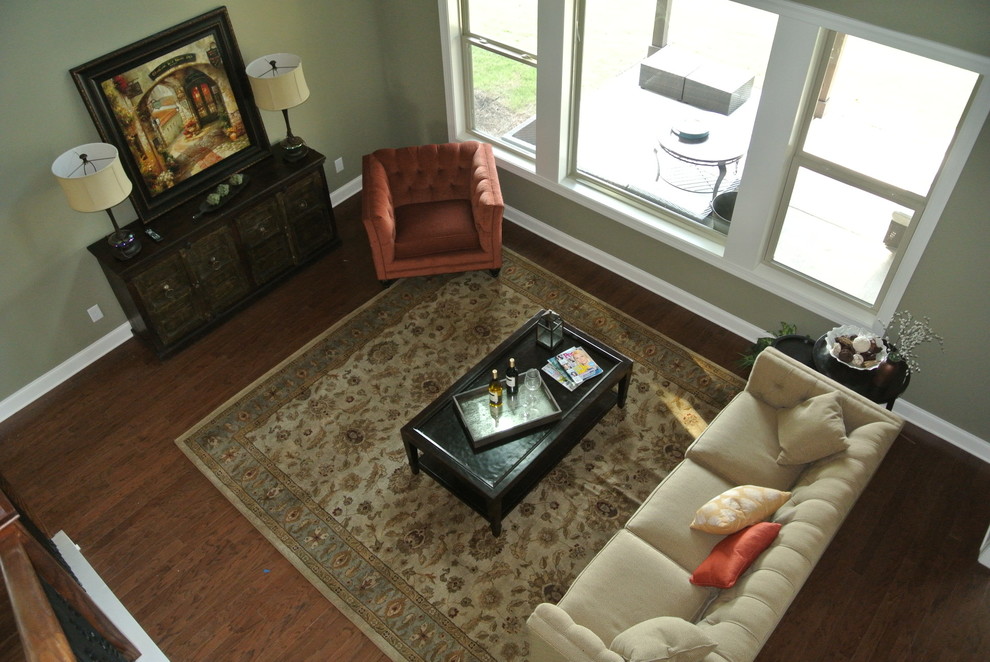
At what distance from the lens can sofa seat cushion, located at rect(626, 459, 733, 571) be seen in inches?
151

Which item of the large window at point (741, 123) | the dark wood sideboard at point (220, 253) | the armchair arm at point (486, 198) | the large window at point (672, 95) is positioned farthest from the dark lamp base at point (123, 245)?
the large window at point (672, 95)

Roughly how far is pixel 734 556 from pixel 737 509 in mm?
248

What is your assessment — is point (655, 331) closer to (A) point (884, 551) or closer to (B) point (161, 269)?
(A) point (884, 551)

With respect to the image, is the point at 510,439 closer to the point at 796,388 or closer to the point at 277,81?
the point at 796,388

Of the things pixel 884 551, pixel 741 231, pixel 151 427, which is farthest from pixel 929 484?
pixel 151 427

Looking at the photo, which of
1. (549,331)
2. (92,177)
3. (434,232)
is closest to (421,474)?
(549,331)

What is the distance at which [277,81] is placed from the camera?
5.30 metres

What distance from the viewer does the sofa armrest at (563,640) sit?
3.22 meters

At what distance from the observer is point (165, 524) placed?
4613mm

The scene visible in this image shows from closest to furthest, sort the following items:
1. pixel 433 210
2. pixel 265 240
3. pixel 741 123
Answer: pixel 741 123, pixel 265 240, pixel 433 210

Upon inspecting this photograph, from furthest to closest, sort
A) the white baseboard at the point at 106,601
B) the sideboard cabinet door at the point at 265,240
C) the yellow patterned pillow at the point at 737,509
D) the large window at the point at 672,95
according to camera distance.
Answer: the sideboard cabinet door at the point at 265,240, the large window at the point at 672,95, the white baseboard at the point at 106,601, the yellow patterned pillow at the point at 737,509

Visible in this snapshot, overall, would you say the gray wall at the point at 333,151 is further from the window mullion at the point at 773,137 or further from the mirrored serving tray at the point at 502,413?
the mirrored serving tray at the point at 502,413

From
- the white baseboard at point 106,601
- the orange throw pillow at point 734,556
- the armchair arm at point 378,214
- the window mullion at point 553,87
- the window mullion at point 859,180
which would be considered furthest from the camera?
the armchair arm at point 378,214

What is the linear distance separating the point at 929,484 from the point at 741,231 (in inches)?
75.7
